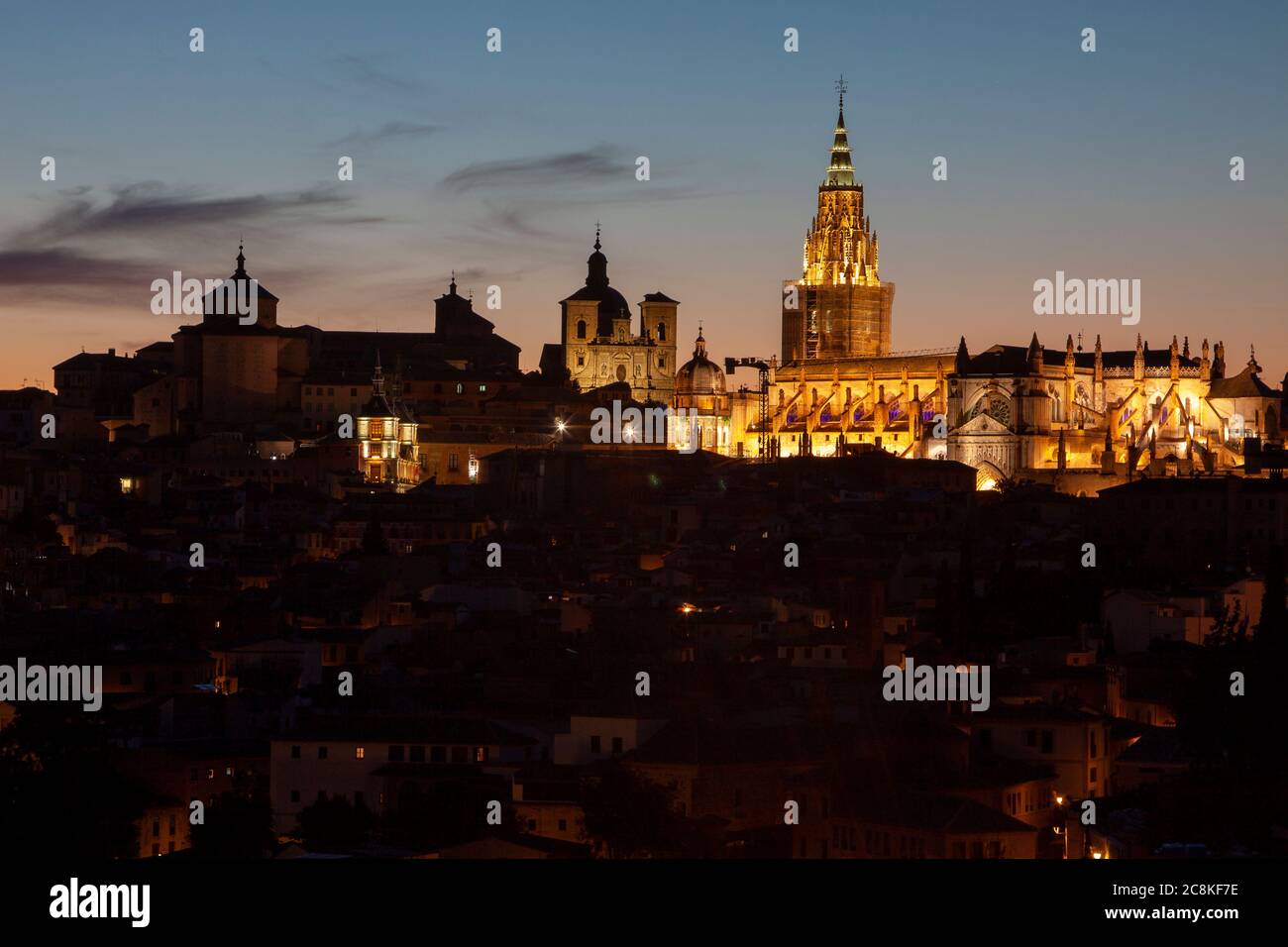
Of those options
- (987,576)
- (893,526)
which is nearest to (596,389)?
(893,526)

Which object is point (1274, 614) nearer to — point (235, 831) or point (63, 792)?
point (235, 831)

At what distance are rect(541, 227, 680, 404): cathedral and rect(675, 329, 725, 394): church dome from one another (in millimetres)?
5419

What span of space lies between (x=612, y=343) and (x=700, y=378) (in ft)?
34.4

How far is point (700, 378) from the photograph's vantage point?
111250mm

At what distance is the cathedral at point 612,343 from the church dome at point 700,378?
5.42 m

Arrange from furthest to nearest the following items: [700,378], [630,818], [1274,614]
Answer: [700,378], [1274,614], [630,818]

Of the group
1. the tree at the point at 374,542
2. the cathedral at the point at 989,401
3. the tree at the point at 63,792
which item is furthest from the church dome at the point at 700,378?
the tree at the point at 63,792

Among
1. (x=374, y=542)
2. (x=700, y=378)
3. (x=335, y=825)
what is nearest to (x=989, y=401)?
(x=700, y=378)

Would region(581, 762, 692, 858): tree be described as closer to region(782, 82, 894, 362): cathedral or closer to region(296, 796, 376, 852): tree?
region(296, 796, 376, 852): tree

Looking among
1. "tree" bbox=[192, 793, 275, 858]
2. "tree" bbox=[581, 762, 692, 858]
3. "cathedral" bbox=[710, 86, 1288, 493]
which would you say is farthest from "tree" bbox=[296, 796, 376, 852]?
"cathedral" bbox=[710, 86, 1288, 493]

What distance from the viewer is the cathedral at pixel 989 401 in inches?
3688

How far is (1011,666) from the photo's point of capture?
46875 millimetres

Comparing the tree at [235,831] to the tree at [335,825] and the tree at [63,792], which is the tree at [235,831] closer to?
the tree at [335,825]
